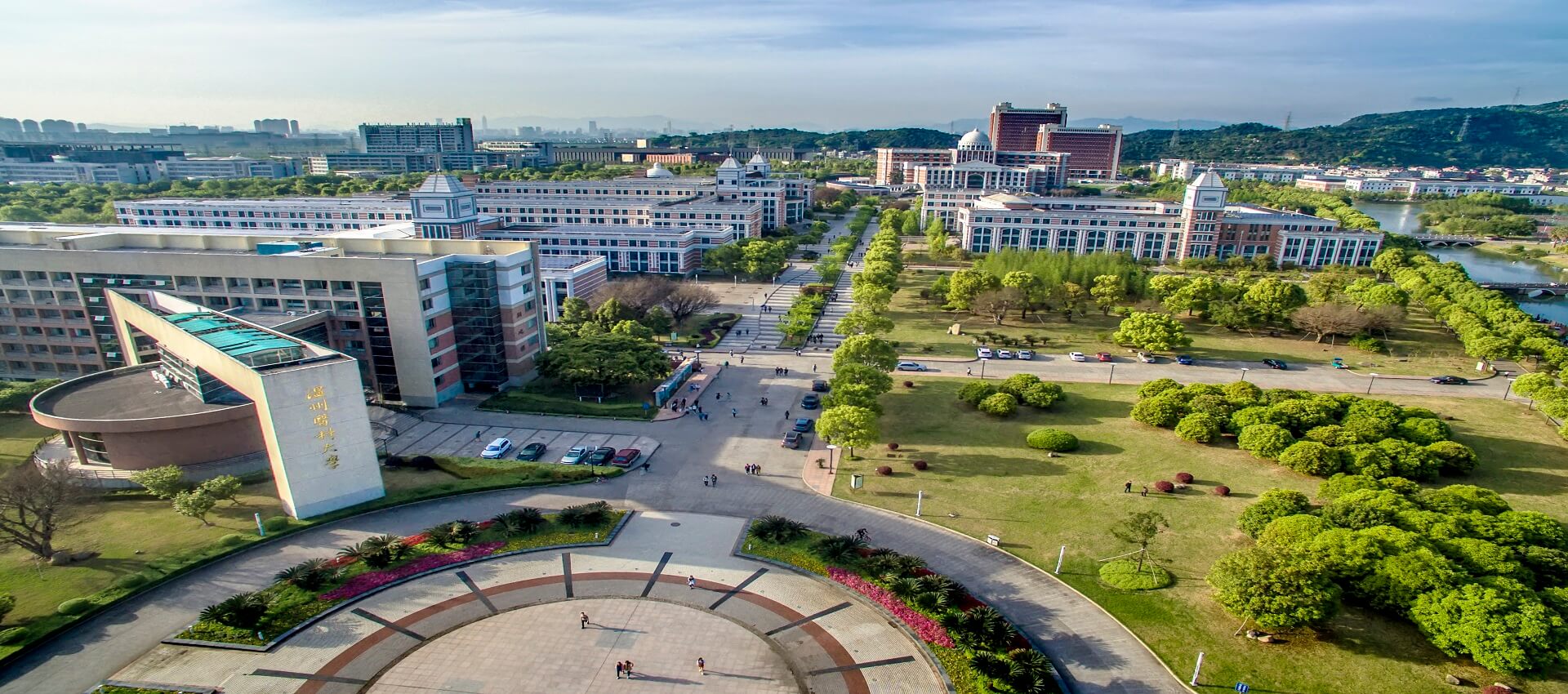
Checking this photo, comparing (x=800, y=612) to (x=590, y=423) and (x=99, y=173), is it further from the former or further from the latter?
(x=99, y=173)

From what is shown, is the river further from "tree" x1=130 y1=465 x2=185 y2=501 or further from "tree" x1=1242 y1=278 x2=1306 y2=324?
"tree" x1=130 y1=465 x2=185 y2=501

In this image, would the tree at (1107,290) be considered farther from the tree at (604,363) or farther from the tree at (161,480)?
the tree at (161,480)

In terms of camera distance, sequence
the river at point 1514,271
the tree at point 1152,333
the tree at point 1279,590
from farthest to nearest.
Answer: the river at point 1514,271 < the tree at point 1152,333 < the tree at point 1279,590

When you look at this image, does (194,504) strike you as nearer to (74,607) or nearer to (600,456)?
(74,607)

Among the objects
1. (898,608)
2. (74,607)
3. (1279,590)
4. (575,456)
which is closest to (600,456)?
(575,456)

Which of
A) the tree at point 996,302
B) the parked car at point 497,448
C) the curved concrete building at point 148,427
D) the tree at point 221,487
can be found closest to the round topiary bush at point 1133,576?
the parked car at point 497,448
